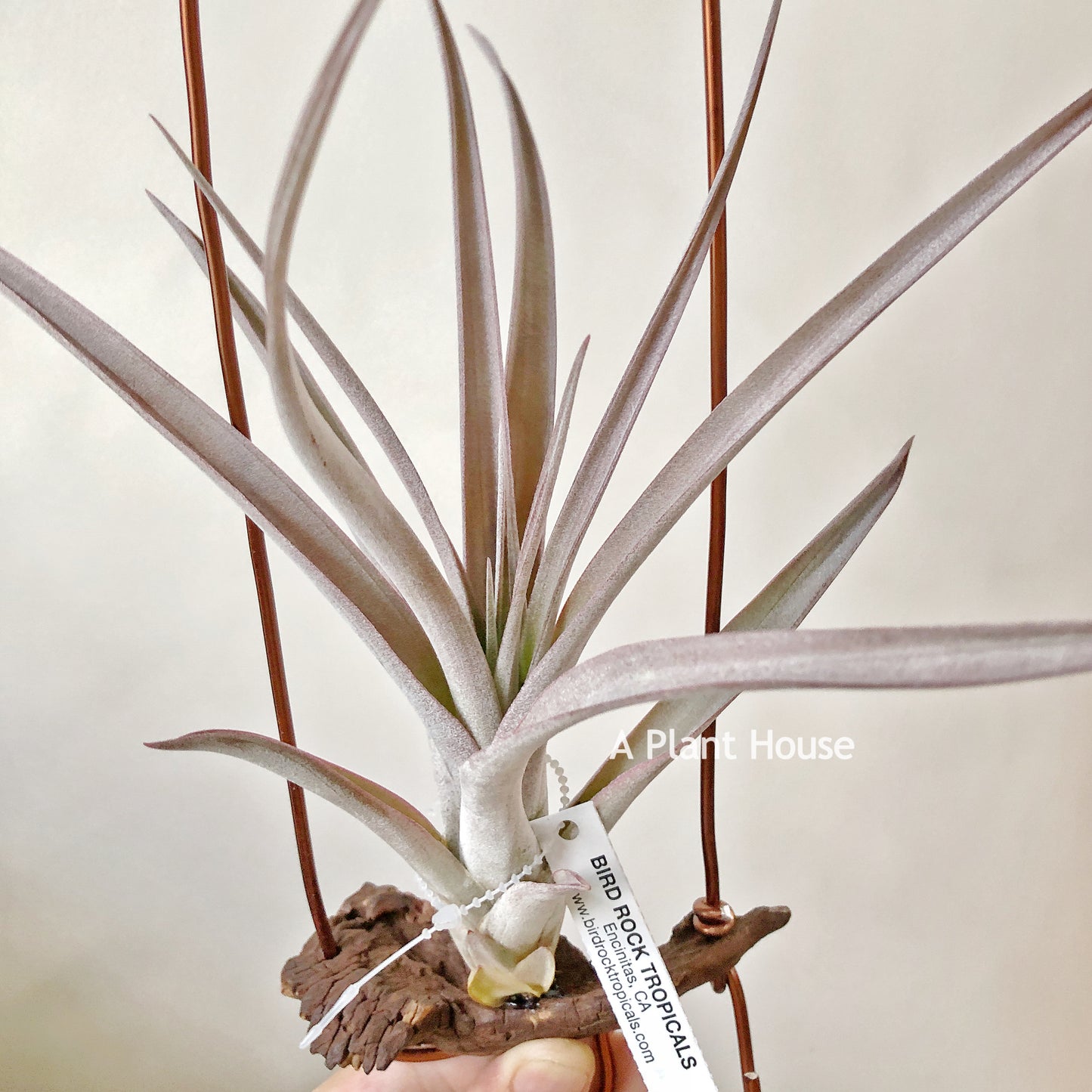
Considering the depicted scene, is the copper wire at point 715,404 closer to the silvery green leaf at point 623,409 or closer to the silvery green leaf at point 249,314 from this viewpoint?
the silvery green leaf at point 623,409

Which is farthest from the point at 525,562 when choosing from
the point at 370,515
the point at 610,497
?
the point at 610,497

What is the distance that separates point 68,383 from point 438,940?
567 mm

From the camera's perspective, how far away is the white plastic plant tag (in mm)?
406

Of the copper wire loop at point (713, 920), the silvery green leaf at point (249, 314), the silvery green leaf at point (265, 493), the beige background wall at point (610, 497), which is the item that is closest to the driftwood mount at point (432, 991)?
Result: the copper wire loop at point (713, 920)

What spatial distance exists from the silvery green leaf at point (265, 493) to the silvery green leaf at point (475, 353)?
4 cm

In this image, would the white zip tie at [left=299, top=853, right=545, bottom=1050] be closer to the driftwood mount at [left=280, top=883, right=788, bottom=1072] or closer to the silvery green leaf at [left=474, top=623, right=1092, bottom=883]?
the driftwood mount at [left=280, top=883, right=788, bottom=1072]

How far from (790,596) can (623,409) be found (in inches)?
4.8

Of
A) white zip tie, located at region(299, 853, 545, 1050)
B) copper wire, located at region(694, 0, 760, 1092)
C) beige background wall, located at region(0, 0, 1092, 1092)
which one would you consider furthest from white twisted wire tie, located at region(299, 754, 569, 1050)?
beige background wall, located at region(0, 0, 1092, 1092)

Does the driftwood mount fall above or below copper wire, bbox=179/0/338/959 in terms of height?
below

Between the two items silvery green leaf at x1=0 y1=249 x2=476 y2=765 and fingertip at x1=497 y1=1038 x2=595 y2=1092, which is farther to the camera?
fingertip at x1=497 y1=1038 x2=595 y2=1092

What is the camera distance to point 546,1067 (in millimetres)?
445

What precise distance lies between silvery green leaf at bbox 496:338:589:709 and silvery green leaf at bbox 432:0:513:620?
16 millimetres

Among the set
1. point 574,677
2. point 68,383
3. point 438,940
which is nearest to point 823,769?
point 438,940

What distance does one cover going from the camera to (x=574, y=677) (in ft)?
1.03
